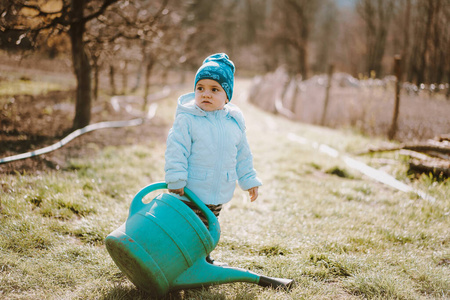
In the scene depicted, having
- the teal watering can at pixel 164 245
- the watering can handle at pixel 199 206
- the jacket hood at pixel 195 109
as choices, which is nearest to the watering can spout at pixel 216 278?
the teal watering can at pixel 164 245

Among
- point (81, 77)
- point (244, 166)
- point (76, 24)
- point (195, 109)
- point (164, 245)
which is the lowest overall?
point (164, 245)

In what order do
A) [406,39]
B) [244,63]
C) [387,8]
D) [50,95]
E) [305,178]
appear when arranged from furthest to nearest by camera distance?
1. [244,63]
2. [387,8]
3. [406,39]
4. [50,95]
5. [305,178]

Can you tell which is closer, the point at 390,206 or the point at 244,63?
the point at 390,206

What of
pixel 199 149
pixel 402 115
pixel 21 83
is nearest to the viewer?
pixel 199 149

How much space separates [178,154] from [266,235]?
138 centimetres

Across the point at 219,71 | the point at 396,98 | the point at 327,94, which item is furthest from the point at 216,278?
the point at 327,94

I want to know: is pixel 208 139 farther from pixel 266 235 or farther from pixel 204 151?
pixel 266 235

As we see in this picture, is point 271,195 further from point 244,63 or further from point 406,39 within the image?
point 244,63

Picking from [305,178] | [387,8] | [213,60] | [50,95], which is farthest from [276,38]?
[213,60]

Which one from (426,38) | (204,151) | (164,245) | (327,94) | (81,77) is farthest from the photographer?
(426,38)

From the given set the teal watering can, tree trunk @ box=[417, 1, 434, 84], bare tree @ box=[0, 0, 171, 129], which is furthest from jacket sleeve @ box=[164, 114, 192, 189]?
tree trunk @ box=[417, 1, 434, 84]

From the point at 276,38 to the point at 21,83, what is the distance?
19217 millimetres

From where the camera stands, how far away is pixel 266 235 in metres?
3.19

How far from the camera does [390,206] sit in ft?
13.5
